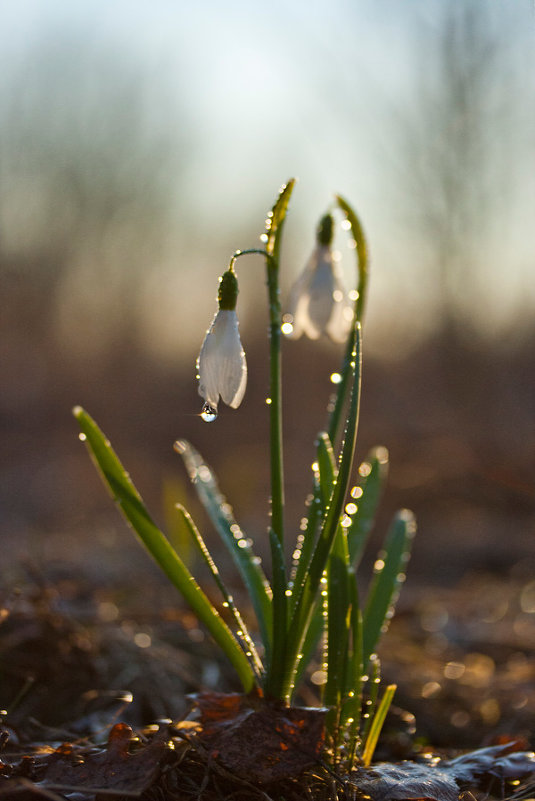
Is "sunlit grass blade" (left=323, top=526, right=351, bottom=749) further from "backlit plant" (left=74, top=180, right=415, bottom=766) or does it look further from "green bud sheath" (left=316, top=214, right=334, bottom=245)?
"green bud sheath" (left=316, top=214, right=334, bottom=245)

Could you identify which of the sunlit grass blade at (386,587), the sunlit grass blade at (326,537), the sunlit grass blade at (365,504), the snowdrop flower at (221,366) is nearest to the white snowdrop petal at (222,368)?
the snowdrop flower at (221,366)

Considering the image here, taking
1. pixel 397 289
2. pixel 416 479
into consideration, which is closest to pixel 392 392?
pixel 397 289

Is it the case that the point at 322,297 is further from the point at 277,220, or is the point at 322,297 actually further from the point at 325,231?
the point at 277,220

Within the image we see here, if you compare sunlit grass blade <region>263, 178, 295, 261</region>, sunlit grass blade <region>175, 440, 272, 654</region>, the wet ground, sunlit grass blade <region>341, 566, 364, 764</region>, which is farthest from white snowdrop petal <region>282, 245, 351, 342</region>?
the wet ground

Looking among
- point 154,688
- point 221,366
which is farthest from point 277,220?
point 154,688

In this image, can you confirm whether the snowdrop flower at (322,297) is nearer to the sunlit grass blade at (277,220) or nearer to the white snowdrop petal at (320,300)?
the white snowdrop petal at (320,300)

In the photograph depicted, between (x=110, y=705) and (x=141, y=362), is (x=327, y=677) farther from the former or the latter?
(x=141, y=362)
